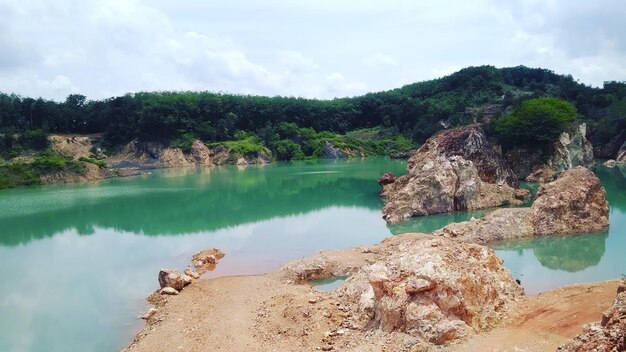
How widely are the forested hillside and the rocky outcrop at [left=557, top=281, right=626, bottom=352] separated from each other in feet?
209

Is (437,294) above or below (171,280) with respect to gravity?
above

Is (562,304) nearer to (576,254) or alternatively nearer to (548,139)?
(576,254)

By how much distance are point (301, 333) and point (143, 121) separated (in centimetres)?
7523

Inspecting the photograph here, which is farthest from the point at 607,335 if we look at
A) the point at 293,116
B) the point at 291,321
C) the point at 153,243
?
the point at 293,116

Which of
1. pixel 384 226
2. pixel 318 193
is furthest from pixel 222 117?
pixel 384 226

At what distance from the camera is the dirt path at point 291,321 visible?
33.9ft

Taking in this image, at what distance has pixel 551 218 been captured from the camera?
74.3 feet

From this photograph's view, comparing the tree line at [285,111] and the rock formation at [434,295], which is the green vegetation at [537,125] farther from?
the rock formation at [434,295]

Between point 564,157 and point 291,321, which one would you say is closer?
point 291,321

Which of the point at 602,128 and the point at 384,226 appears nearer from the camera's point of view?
the point at 384,226

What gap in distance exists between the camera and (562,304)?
11.8 metres

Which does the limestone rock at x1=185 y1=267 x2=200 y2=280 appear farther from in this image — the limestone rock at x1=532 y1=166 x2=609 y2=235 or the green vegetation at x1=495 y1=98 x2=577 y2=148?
the green vegetation at x1=495 y1=98 x2=577 y2=148

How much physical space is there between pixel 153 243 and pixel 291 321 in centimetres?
1396

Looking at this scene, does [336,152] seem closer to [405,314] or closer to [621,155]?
[621,155]
